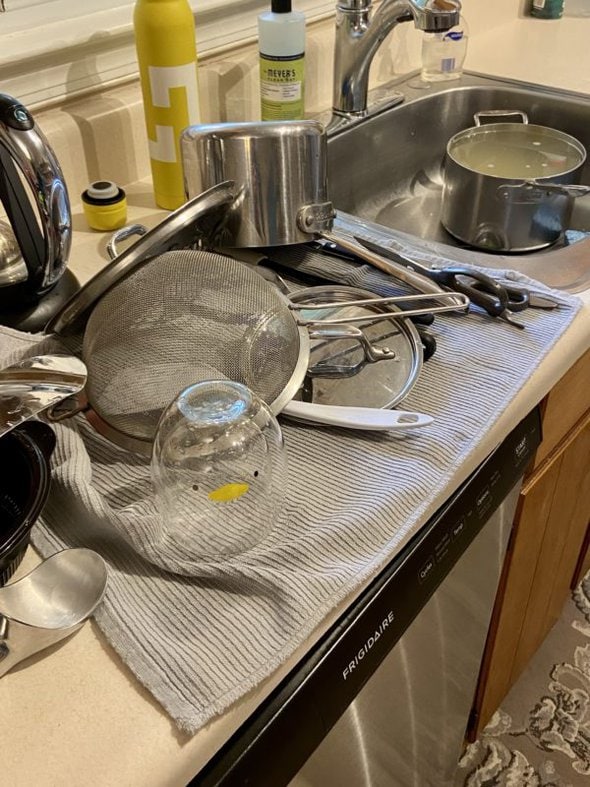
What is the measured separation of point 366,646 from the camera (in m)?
0.62

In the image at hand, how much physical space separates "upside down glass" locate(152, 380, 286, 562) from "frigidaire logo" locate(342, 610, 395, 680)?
130 millimetres

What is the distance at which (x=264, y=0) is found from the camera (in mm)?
1173

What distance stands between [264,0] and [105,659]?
40.5 inches

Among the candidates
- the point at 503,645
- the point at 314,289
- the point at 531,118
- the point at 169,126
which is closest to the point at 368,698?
the point at 314,289

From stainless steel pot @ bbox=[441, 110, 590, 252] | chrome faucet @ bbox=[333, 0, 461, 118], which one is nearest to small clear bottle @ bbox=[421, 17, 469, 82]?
stainless steel pot @ bbox=[441, 110, 590, 252]

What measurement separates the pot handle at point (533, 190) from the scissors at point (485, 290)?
1.04ft

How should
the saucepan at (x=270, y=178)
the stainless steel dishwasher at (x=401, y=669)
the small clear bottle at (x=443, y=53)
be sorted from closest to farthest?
the stainless steel dishwasher at (x=401, y=669)
the saucepan at (x=270, y=178)
the small clear bottle at (x=443, y=53)

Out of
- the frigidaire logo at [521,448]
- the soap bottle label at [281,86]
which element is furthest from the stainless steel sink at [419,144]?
the frigidaire logo at [521,448]

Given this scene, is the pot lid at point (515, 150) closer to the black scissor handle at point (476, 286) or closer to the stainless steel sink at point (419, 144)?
the stainless steel sink at point (419, 144)

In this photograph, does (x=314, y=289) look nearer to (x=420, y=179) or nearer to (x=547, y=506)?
(x=547, y=506)

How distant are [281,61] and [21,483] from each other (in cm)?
72

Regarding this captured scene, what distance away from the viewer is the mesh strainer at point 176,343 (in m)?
0.65

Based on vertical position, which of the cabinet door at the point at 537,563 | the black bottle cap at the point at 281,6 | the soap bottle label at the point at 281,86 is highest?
the black bottle cap at the point at 281,6

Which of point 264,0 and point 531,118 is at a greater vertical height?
point 264,0
